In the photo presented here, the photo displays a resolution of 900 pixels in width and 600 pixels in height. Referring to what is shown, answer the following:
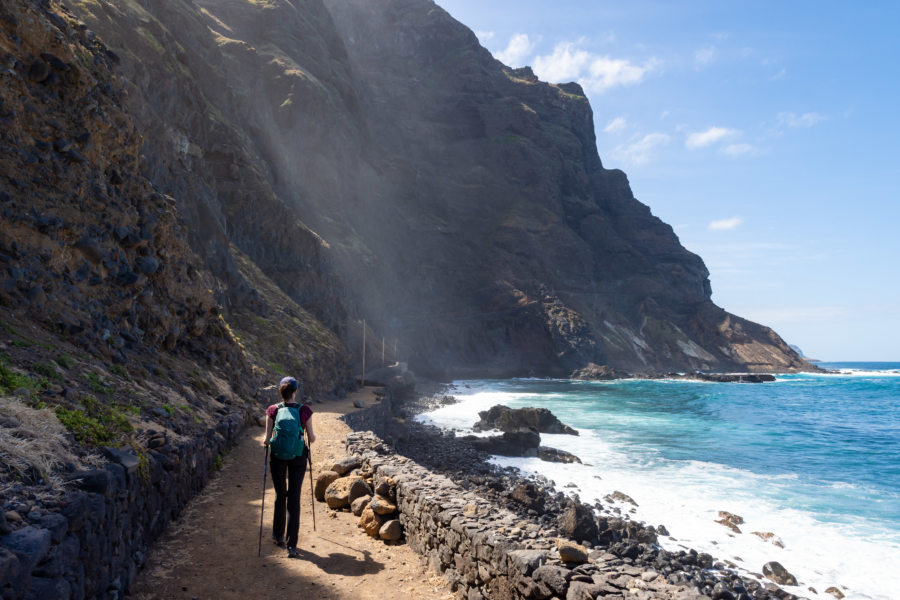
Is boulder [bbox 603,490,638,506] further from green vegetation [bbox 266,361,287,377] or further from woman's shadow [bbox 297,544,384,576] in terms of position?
green vegetation [bbox 266,361,287,377]

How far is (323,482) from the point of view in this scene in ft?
33.7

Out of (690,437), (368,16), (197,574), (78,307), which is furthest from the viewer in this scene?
(368,16)

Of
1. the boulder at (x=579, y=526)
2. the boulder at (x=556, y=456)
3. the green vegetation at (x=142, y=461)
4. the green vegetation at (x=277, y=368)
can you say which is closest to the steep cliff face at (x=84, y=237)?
the green vegetation at (x=142, y=461)

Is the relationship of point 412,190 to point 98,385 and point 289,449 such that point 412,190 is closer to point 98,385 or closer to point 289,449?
point 98,385

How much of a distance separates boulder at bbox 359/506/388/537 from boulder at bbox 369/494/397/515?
77 millimetres

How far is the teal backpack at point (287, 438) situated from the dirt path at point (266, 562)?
5.15ft

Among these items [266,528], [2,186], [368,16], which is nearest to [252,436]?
Result: [266,528]

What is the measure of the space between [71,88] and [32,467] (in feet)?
40.3

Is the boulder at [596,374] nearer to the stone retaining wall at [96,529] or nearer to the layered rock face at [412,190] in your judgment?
the layered rock face at [412,190]

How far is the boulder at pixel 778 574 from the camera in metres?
13.8

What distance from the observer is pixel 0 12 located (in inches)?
428

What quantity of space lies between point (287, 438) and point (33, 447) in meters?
2.88

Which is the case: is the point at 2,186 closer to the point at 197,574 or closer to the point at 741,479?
the point at 197,574

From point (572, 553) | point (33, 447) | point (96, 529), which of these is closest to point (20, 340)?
point (33, 447)
